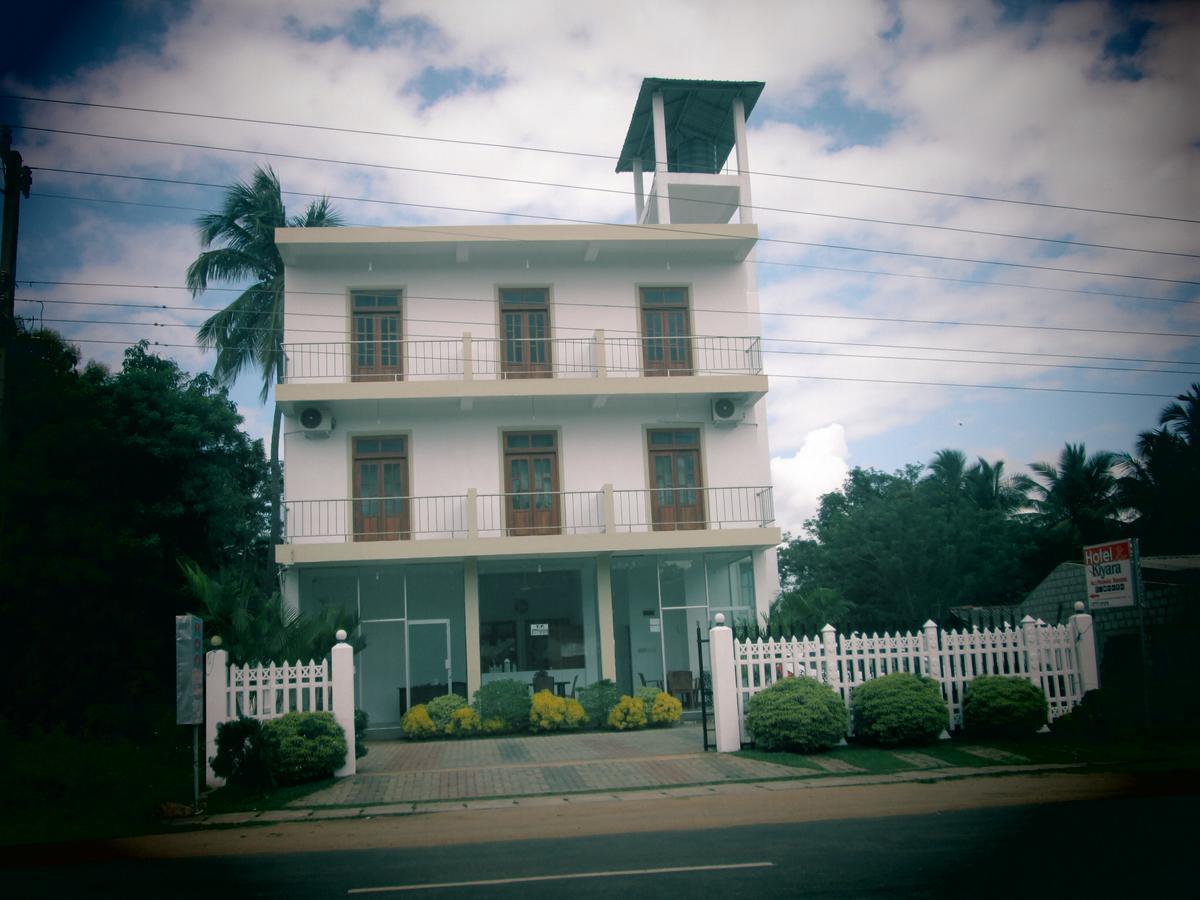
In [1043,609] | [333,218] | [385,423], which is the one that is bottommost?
[1043,609]

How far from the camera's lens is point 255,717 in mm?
14328

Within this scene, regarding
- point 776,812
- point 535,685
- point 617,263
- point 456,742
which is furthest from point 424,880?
point 617,263

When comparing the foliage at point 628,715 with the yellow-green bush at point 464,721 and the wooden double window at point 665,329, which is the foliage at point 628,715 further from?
the wooden double window at point 665,329

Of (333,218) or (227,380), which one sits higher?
(333,218)

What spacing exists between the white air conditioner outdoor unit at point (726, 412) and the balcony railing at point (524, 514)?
1.52 metres

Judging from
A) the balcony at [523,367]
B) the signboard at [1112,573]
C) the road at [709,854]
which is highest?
the balcony at [523,367]

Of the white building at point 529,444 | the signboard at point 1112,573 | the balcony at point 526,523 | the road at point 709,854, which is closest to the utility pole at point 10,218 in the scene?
the white building at point 529,444

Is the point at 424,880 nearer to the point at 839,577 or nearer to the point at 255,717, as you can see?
the point at 255,717

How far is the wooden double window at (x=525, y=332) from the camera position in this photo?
2322cm

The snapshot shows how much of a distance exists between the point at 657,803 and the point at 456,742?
7.76m

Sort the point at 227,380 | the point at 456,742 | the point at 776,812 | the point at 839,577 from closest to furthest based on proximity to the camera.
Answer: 1. the point at 776,812
2. the point at 456,742
3. the point at 227,380
4. the point at 839,577

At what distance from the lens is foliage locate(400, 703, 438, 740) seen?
63.3ft

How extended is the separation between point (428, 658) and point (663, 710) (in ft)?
18.2

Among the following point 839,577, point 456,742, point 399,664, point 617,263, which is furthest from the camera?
point 839,577
